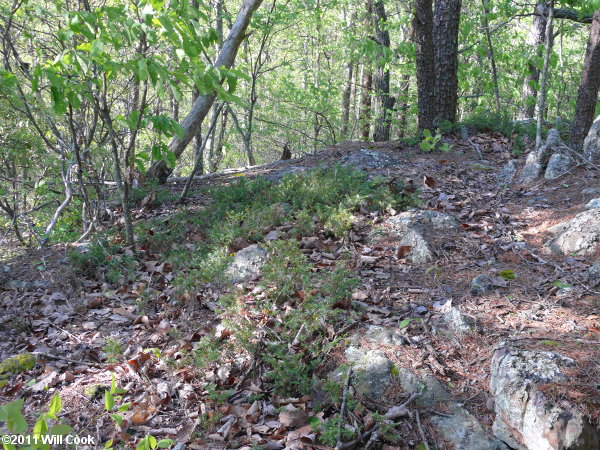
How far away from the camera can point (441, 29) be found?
7891mm

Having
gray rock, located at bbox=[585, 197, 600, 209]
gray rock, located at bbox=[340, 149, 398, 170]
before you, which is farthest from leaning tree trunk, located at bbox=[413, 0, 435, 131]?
gray rock, located at bbox=[585, 197, 600, 209]

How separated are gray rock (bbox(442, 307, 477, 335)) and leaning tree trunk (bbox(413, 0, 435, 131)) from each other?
5.44 metres

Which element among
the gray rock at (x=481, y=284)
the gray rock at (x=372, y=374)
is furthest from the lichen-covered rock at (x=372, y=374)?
the gray rock at (x=481, y=284)

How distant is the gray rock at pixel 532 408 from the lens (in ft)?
7.31

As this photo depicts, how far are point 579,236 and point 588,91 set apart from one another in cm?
373

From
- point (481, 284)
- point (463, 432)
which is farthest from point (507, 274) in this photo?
point (463, 432)

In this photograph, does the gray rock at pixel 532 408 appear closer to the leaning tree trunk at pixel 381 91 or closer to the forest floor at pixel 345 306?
the forest floor at pixel 345 306

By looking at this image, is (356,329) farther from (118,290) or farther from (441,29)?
(441,29)

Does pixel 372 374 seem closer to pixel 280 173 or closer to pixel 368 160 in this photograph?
pixel 368 160

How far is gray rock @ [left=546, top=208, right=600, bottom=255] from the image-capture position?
4031 mm

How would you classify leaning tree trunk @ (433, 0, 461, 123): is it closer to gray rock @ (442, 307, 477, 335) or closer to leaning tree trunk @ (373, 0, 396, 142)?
leaning tree trunk @ (373, 0, 396, 142)

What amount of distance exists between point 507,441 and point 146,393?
7.85 ft

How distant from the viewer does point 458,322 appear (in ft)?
10.8

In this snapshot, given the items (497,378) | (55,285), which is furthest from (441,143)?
(55,285)
